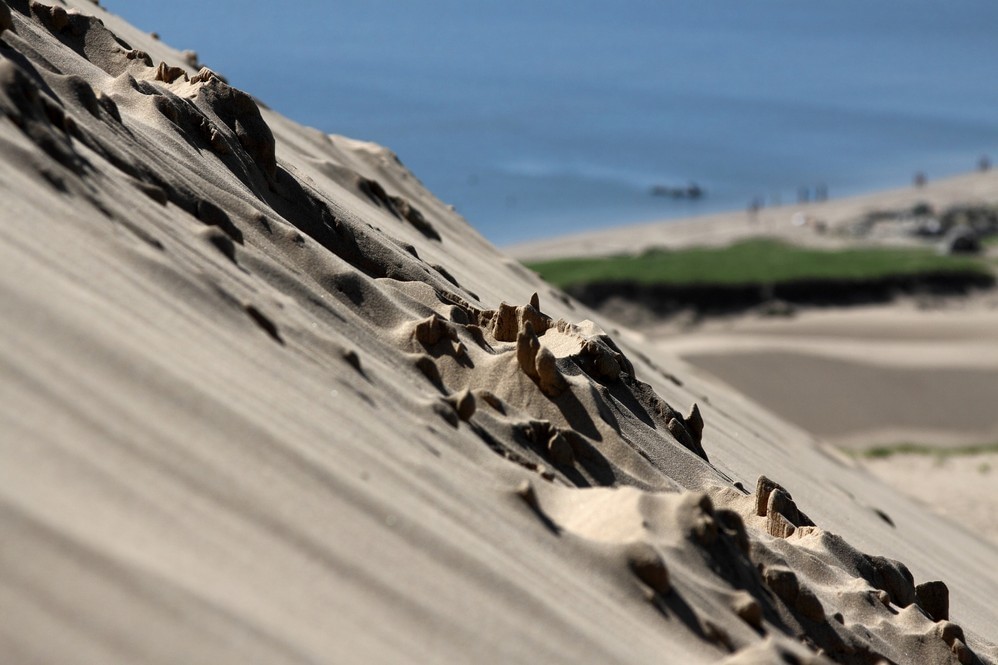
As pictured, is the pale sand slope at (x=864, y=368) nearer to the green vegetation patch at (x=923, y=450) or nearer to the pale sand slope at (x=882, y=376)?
the pale sand slope at (x=882, y=376)

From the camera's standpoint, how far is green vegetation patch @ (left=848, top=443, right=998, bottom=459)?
16969 millimetres

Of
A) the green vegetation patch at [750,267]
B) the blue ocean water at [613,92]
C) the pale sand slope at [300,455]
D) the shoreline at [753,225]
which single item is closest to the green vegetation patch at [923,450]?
the green vegetation patch at [750,267]

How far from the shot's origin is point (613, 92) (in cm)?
7381

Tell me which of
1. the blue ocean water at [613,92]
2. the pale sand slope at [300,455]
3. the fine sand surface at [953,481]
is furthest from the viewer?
the blue ocean water at [613,92]

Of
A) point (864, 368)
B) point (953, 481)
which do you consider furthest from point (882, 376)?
point (953, 481)

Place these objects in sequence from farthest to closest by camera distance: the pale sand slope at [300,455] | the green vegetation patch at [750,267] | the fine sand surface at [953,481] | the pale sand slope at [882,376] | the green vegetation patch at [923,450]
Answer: the green vegetation patch at [750,267], the green vegetation patch at [923,450], the pale sand slope at [882,376], the fine sand surface at [953,481], the pale sand slope at [300,455]

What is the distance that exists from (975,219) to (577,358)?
33.0 meters

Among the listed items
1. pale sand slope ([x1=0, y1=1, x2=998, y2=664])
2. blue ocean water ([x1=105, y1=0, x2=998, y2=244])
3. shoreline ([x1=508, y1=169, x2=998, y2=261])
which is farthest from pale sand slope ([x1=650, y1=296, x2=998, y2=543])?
blue ocean water ([x1=105, y1=0, x2=998, y2=244])

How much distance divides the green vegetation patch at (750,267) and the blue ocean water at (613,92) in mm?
13442

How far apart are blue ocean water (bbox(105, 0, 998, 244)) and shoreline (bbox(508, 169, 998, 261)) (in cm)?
283

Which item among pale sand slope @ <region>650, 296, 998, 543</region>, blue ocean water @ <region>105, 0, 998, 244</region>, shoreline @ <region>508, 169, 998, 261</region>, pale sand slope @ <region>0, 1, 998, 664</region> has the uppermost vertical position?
blue ocean water @ <region>105, 0, 998, 244</region>

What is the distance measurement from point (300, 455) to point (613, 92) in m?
72.6

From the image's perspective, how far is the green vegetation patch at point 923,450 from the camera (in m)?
17.0

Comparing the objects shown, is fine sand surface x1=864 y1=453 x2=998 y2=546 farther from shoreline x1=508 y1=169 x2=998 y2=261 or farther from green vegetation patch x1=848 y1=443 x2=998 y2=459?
shoreline x1=508 y1=169 x2=998 y2=261
